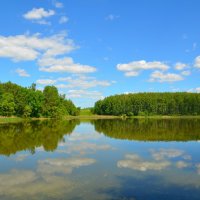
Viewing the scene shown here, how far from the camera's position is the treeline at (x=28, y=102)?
111562 mm

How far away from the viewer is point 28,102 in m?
125

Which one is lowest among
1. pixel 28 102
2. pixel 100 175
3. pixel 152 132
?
pixel 100 175

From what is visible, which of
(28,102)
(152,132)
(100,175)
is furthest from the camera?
(28,102)

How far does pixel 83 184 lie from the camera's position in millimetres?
18422

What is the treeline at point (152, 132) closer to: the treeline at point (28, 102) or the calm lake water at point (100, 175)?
the calm lake water at point (100, 175)

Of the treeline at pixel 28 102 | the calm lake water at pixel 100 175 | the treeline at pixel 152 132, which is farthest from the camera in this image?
the treeline at pixel 28 102

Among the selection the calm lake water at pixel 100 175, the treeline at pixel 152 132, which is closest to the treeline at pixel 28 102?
the treeline at pixel 152 132

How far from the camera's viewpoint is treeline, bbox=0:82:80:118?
11156cm

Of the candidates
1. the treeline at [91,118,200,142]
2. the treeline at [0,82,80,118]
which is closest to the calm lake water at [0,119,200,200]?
the treeline at [91,118,200,142]

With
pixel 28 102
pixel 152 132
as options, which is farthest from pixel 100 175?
pixel 28 102

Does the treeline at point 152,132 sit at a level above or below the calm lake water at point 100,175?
above

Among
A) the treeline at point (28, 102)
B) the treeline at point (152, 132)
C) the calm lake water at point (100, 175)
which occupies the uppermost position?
the treeline at point (28, 102)

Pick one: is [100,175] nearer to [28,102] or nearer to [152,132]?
[152,132]

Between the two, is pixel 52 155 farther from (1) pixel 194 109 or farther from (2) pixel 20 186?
(1) pixel 194 109
